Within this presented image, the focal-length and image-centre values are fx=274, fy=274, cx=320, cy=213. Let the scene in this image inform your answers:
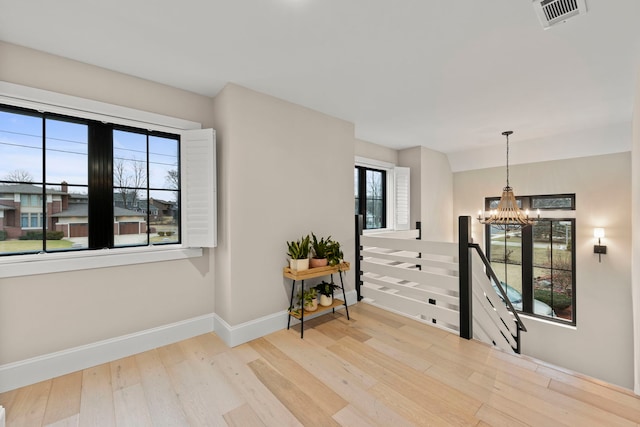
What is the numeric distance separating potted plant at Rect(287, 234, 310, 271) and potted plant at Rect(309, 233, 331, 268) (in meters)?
0.12

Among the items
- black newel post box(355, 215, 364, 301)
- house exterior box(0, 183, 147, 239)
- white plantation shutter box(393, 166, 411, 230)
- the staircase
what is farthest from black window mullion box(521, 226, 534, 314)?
house exterior box(0, 183, 147, 239)

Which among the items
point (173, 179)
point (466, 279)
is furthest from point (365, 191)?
point (173, 179)

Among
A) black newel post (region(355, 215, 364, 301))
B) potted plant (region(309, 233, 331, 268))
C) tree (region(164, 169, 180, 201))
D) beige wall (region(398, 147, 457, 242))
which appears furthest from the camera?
beige wall (region(398, 147, 457, 242))

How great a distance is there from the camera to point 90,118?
2121mm

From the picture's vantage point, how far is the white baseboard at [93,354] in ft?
6.08

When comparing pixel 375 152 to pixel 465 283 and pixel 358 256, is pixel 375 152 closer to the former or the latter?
pixel 358 256

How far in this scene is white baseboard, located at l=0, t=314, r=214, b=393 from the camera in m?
1.85

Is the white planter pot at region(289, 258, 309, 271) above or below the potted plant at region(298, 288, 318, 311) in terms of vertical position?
above

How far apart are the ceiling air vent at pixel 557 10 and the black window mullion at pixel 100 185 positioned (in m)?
3.05

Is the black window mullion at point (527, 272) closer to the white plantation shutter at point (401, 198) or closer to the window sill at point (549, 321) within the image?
the window sill at point (549, 321)

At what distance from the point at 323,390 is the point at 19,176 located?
258 centimetres

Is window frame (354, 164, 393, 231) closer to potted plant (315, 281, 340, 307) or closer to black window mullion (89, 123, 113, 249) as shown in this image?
potted plant (315, 281, 340, 307)

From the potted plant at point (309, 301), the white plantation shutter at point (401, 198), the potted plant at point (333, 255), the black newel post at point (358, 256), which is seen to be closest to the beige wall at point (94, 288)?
the potted plant at point (309, 301)

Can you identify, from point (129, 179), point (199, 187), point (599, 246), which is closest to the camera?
point (129, 179)
